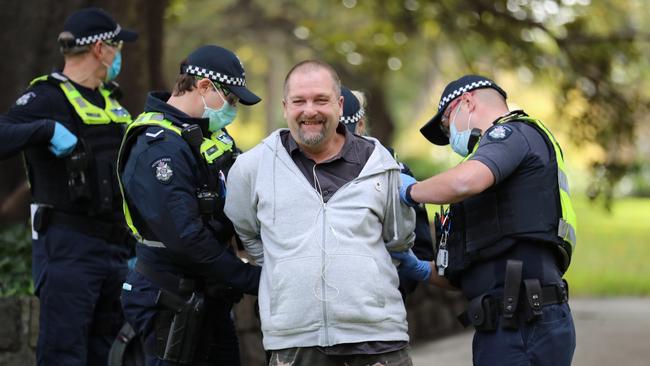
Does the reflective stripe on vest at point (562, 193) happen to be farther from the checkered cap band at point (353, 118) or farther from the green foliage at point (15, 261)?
the green foliage at point (15, 261)

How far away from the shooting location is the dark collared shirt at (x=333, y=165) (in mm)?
4875

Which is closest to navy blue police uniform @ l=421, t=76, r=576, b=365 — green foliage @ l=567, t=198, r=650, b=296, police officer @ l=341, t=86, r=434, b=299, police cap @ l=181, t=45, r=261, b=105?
police officer @ l=341, t=86, r=434, b=299

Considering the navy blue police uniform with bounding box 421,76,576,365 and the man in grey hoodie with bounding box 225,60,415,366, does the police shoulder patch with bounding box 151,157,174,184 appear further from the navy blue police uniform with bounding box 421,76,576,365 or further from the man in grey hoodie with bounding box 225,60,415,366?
the navy blue police uniform with bounding box 421,76,576,365

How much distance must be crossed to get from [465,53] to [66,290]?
8.06m

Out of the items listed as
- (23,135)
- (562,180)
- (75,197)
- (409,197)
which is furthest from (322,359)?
(23,135)

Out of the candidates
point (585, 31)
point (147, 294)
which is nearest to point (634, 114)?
point (585, 31)

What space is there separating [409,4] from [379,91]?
324 inches

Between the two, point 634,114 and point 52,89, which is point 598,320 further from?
point 52,89

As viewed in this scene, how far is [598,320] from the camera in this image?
12.0 meters

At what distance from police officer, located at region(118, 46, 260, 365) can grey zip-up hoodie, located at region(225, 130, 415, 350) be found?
1.12ft

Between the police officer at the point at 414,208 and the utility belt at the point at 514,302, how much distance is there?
534 mm

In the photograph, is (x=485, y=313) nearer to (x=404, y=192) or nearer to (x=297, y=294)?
(x=404, y=192)

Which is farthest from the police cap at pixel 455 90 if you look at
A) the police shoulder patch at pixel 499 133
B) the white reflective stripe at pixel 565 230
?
the white reflective stripe at pixel 565 230

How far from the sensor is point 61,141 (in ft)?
20.8
